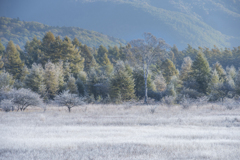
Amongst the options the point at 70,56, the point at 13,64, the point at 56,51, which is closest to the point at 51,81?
the point at 56,51

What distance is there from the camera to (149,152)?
7.69m

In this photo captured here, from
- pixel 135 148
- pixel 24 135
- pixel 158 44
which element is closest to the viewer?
pixel 135 148

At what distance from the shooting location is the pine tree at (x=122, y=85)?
38094mm

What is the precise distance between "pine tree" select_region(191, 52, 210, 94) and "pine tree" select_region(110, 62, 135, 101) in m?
11.2

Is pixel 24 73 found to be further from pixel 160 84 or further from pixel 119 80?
pixel 160 84

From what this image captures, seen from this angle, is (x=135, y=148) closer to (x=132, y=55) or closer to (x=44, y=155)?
(x=44, y=155)

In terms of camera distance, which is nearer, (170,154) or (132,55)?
(170,154)

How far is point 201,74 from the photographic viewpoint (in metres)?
38.6

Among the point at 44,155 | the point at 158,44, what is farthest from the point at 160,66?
the point at 44,155

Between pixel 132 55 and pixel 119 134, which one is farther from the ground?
pixel 132 55

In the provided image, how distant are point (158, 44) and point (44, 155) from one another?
1196 inches

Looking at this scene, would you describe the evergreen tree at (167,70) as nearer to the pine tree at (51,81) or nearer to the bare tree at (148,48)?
the bare tree at (148,48)

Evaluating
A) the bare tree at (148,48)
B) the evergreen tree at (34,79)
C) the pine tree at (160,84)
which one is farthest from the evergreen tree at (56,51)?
the bare tree at (148,48)

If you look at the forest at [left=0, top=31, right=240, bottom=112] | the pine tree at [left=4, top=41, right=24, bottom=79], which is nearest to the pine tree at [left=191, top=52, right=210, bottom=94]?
the forest at [left=0, top=31, right=240, bottom=112]
